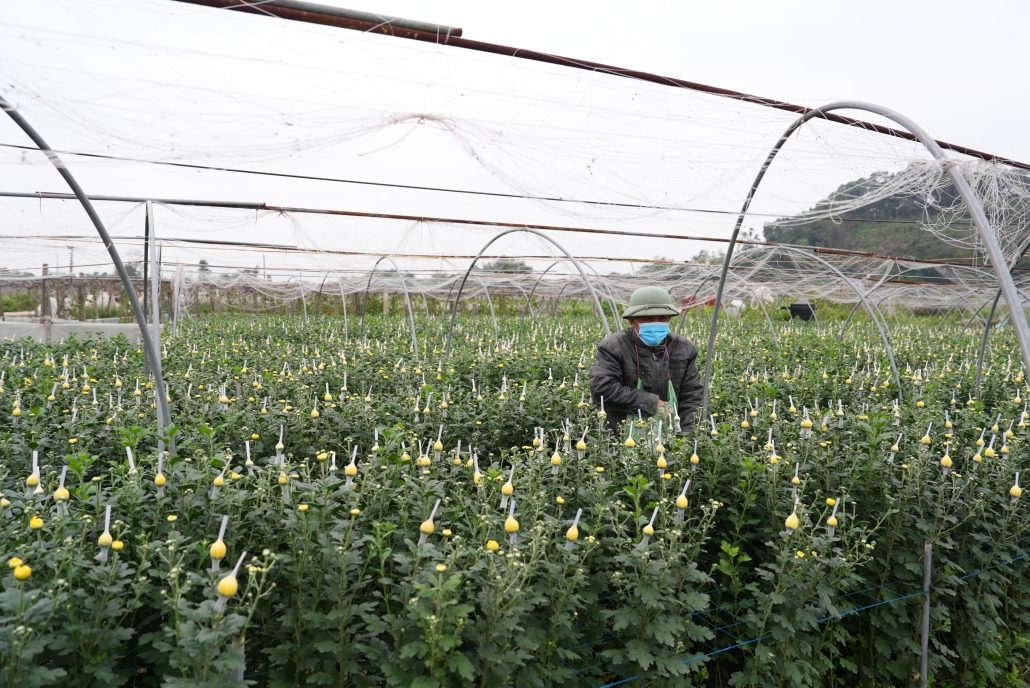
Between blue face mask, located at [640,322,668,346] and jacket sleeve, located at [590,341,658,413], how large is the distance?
0.24 metres

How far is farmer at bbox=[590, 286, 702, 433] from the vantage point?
397 cm

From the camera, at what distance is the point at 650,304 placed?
157 inches

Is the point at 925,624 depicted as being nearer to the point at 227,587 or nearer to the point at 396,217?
the point at 227,587

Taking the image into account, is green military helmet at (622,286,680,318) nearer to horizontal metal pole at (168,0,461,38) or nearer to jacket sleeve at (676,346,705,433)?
jacket sleeve at (676,346,705,433)

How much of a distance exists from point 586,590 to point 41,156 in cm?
301

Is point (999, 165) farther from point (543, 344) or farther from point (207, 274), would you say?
point (207, 274)

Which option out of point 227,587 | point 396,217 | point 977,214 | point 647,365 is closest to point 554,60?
point 647,365

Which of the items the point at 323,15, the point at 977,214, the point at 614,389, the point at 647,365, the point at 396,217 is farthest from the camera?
the point at 396,217

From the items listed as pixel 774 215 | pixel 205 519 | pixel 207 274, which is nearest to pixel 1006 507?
pixel 774 215

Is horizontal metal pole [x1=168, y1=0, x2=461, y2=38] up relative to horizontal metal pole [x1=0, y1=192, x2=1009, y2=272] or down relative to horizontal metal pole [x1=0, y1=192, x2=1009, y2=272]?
up

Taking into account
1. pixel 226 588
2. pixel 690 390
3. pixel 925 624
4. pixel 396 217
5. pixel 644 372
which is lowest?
→ pixel 925 624

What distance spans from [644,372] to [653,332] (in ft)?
0.93

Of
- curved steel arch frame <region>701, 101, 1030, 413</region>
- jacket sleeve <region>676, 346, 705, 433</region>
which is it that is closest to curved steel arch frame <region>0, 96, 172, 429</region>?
jacket sleeve <region>676, 346, 705, 433</region>

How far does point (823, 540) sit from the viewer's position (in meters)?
2.20
